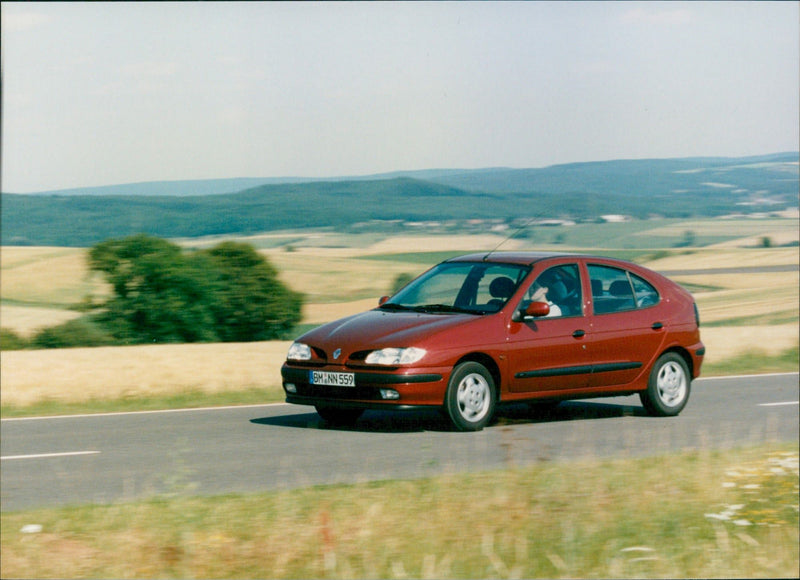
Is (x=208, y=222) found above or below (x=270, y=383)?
above

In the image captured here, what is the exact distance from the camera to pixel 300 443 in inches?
436

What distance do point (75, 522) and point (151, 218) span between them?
23.6 metres

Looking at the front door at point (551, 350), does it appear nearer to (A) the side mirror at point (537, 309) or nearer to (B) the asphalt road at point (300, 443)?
(A) the side mirror at point (537, 309)

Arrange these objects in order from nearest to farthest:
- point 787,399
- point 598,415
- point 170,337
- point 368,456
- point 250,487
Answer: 1. point 250,487
2. point 368,456
3. point 598,415
4. point 787,399
5. point 170,337

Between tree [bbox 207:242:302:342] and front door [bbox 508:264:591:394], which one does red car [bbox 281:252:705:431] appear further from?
tree [bbox 207:242:302:342]

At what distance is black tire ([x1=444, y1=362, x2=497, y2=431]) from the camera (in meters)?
11.0

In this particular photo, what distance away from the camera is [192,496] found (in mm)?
8109

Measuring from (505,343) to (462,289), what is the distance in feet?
2.44

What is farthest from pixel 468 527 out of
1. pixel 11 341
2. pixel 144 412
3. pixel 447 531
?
pixel 11 341

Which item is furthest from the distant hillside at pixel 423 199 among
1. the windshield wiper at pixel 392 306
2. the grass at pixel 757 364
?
the windshield wiper at pixel 392 306

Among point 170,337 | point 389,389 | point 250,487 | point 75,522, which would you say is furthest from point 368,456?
point 170,337

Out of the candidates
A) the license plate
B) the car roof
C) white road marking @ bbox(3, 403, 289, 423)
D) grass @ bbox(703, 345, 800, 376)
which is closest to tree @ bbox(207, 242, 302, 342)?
white road marking @ bbox(3, 403, 289, 423)

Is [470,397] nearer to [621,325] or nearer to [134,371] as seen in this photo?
[621,325]

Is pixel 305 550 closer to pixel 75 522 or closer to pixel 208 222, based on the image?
pixel 75 522
